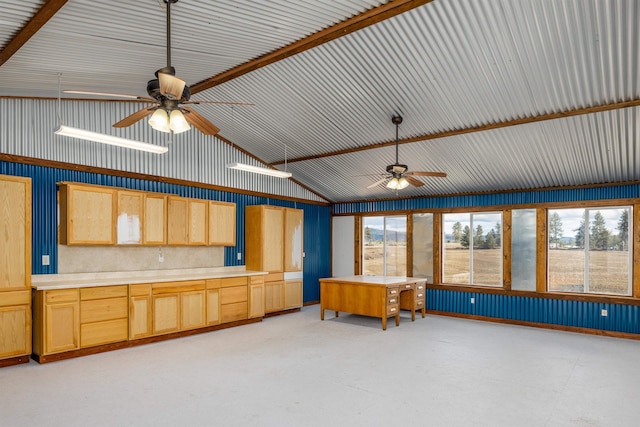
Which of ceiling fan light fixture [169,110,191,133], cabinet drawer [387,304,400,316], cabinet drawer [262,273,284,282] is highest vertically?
ceiling fan light fixture [169,110,191,133]

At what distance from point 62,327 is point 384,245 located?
6957 millimetres

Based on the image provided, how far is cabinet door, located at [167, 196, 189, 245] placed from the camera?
22.7ft

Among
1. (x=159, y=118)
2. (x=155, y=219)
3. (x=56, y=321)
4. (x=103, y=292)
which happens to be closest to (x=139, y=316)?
(x=103, y=292)

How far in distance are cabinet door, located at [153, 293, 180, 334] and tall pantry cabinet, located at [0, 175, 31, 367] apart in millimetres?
1588

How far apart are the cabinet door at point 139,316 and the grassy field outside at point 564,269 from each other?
605cm

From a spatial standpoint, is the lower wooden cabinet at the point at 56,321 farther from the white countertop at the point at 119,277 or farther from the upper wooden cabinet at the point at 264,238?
the upper wooden cabinet at the point at 264,238

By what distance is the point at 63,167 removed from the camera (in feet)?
19.4

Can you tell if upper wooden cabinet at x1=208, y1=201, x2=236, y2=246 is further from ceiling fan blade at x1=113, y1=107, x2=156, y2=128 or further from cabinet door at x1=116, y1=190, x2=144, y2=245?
ceiling fan blade at x1=113, y1=107, x2=156, y2=128

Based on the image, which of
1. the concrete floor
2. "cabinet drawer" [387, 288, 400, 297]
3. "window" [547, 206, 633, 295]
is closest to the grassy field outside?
"window" [547, 206, 633, 295]

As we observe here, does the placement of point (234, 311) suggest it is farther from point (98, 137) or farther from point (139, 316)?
point (98, 137)

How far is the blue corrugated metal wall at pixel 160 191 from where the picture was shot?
5.65 meters

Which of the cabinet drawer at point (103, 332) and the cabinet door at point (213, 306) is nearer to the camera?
the cabinet drawer at point (103, 332)

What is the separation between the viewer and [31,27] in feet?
11.3

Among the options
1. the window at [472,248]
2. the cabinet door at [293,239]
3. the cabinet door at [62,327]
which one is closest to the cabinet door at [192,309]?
the cabinet door at [62,327]
